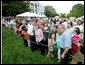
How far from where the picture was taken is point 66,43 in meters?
3.03

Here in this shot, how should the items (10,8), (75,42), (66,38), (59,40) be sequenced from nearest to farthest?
(66,38) < (59,40) < (75,42) < (10,8)

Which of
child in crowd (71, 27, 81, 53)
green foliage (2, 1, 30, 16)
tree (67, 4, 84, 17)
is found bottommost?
child in crowd (71, 27, 81, 53)

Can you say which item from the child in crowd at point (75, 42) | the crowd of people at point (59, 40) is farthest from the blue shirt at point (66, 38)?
the child in crowd at point (75, 42)

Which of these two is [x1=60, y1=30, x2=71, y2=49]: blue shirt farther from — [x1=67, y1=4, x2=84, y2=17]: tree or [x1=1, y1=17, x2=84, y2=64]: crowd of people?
[x1=67, y1=4, x2=84, y2=17]: tree

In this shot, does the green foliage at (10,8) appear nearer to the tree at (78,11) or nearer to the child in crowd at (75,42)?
the child in crowd at (75,42)

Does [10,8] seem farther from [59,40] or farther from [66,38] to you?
[66,38]

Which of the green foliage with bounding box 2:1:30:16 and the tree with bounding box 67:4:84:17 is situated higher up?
the tree with bounding box 67:4:84:17

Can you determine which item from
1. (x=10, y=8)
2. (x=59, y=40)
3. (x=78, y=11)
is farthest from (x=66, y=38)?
(x=78, y=11)

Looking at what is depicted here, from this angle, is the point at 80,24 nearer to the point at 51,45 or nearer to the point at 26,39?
the point at 51,45

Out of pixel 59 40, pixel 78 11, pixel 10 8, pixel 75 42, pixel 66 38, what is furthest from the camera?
pixel 78 11

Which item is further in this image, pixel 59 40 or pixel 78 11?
pixel 78 11

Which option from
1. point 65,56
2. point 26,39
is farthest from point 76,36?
point 26,39

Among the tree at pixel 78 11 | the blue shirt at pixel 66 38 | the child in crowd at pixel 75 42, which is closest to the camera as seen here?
the blue shirt at pixel 66 38

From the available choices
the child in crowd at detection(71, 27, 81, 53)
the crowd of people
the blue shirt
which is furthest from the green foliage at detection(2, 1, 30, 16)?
the blue shirt
